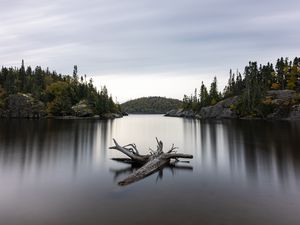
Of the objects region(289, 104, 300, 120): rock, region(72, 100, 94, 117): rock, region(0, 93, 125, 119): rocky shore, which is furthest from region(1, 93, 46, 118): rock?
region(289, 104, 300, 120): rock

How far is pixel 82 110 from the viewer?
149000 mm

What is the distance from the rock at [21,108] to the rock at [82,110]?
18675 mm

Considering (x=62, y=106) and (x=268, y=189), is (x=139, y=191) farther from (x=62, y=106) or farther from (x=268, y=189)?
(x=62, y=106)

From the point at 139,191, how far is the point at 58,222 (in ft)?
20.4

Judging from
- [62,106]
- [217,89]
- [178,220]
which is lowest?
[178,220]

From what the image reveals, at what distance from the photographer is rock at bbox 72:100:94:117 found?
14788 centimetres

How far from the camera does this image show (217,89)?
171 m

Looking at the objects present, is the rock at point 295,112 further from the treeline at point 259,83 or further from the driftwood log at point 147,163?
the driftwood log at point 147,163

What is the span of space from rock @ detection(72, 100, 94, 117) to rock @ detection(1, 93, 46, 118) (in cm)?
1867

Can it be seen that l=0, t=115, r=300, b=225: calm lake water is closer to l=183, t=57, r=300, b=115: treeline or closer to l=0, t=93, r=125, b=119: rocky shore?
l=183, t=57, r=300, b=115: treeline

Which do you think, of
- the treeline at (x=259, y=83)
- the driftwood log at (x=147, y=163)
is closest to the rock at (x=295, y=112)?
the treeline at (x=259, y=83)

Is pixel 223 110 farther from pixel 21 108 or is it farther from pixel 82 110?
pixel 21 108

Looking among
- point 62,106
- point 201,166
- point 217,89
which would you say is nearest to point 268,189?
point 201,166

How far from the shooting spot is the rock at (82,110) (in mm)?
147875
